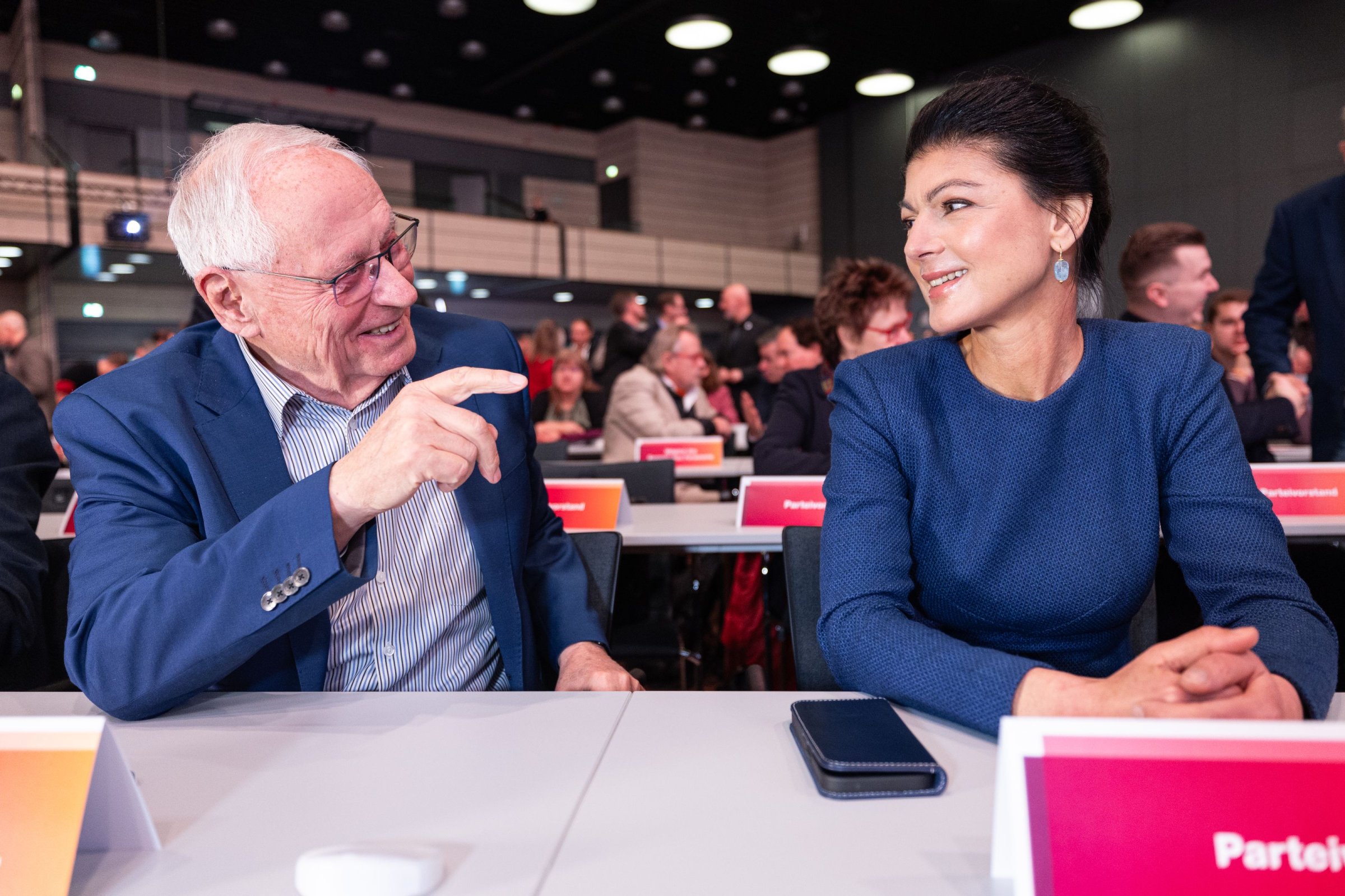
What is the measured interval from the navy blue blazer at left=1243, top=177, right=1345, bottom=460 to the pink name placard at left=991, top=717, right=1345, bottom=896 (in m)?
2.64

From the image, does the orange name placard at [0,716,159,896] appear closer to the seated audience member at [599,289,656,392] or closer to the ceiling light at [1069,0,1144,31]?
the seated audience member at [599,289,656,392]

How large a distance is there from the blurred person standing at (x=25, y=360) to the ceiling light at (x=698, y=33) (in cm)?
628

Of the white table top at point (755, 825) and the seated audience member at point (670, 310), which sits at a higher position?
the seated audience member at point (670, 310)

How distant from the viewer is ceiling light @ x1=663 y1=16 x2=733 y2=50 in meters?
9.49

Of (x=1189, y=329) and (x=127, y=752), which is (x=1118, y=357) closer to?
(x=1189, y=329)

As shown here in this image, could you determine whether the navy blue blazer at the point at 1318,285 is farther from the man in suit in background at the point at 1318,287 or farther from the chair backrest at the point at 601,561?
the chair backrest at the point at 601,561

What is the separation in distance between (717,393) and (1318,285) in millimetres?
4420

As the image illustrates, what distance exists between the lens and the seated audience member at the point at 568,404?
6.12 metres

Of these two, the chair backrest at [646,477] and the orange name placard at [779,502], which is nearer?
the orange name placard at [779,502]

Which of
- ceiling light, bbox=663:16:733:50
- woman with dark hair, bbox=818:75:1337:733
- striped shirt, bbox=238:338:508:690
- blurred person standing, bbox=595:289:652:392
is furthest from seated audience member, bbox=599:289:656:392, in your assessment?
woman with dark hair, bbox=818:75:1337:733

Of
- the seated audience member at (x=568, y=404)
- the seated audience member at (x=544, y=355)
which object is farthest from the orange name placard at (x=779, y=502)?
the seated audience member at (x=544, y=355)

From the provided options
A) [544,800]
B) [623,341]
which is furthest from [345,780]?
[623,341]

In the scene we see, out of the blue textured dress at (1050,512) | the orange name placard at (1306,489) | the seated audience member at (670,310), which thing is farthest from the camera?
the seated audience member at (670,310)

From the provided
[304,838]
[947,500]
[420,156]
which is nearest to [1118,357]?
[947,500]
